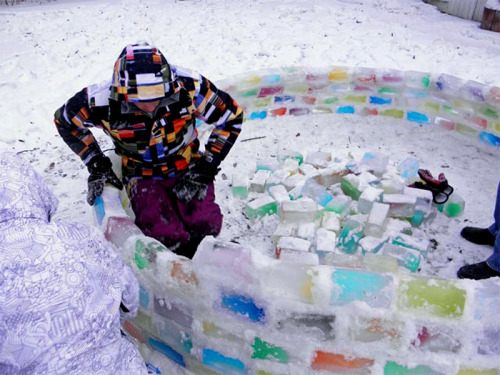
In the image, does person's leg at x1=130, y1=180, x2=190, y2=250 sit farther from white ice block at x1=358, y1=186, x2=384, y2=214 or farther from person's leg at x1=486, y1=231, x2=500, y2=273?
person's leg at x1=486, y1=231, x2=500, y2=273

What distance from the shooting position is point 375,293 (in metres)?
1.63

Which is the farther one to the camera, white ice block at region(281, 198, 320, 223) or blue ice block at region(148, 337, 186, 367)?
white ice block at region(281, 198, 320, 223)

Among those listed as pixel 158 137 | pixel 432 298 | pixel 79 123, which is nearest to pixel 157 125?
pixel 158 137

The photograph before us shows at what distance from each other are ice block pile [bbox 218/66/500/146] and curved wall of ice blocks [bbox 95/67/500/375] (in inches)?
91.3

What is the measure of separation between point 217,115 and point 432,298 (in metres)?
1.44

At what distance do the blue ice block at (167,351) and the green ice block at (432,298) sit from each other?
1.01 m

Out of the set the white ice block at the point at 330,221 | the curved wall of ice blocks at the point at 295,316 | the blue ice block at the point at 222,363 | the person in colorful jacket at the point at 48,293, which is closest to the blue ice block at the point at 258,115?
the white ice block at the point at 330,221

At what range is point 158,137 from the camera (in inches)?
93.1

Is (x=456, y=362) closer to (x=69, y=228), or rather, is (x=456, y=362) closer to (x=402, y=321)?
(x=402, y=321)

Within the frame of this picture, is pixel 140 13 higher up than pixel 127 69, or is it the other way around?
pixel 127 69

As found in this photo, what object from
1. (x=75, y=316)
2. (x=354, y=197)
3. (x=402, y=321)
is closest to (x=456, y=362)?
(x=402, y=321)

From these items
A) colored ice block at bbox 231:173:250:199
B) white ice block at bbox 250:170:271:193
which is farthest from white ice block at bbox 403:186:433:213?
colored ice block at bbox 231:173:250:199

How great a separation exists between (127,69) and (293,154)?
177 centimetres

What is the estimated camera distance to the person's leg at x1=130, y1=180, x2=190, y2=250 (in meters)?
2.53
